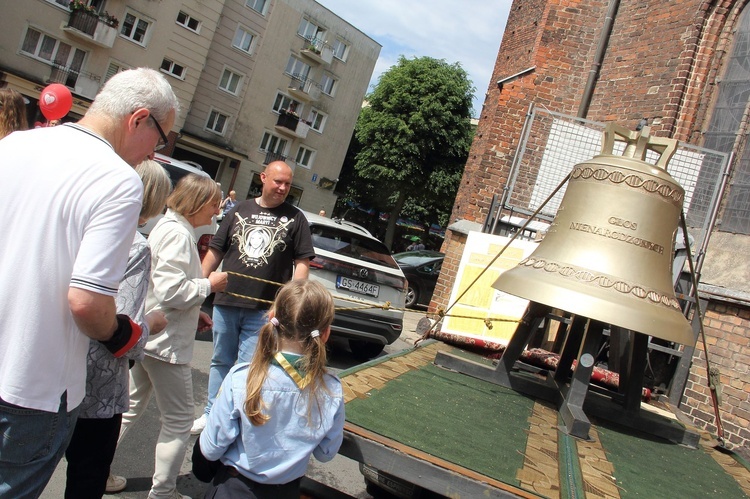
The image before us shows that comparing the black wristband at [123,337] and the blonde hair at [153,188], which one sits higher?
the blonde hair at [153,188]

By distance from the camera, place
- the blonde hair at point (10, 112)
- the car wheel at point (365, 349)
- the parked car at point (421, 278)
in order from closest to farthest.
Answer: the blonde hair at point (10, 112)
the car wheel at point (365, 349)
the parked car at point (421, 278)

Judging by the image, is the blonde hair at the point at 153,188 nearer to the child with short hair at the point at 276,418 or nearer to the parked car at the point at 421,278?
the child with short hair at the point at 276,418

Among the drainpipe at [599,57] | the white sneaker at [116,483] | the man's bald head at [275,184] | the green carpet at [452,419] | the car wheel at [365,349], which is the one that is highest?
the drainpipe at [599,57]

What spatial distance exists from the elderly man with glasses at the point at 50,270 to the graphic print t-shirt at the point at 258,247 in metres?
2.33

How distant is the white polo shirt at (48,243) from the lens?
5.46 feet

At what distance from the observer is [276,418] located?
2137 millimetres

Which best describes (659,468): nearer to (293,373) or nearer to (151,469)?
(293,373)

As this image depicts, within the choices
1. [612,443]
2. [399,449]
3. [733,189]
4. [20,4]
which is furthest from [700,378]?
[20,4]

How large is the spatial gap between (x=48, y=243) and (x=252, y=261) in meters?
2.56

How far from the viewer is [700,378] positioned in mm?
6301

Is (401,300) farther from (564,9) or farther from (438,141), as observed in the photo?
(438,141)

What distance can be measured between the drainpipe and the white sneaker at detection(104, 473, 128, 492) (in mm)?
7463

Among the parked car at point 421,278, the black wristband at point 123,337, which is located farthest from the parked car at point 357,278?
the parked car at point 421,278

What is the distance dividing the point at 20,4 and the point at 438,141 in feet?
65.1
